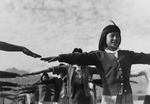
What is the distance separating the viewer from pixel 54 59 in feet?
15.3

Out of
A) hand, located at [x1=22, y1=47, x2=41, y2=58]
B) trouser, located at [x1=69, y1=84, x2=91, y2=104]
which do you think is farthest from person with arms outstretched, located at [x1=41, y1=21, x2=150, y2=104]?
trouser, located at [x1=69, y1=84, x2=91, y2=104]

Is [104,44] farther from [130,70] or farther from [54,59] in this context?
[54,59]

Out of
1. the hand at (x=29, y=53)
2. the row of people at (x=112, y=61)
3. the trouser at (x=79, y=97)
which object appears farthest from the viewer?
the trouser at (x=79, y=97)

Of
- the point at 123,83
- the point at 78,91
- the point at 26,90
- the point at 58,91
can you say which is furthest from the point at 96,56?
the point at 26,90

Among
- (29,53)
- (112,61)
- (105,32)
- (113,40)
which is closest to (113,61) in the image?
(112,61)

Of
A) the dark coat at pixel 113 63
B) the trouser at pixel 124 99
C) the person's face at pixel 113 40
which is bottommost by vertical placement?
the trouser at pixel 124 99

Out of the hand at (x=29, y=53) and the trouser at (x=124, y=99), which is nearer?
the trouser at (x=124, y=99)

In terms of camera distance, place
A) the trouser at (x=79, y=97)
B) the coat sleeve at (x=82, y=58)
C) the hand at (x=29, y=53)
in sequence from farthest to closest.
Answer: the trouser at (x=79, y=97) < the hand at (x=29, y=53) < the coat sleeve at (x=82, y=58)

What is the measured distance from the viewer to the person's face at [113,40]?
5052 millimetres

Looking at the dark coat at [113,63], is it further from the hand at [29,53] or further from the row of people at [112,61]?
the hand at [29,53]

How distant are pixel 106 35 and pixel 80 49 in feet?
12.0

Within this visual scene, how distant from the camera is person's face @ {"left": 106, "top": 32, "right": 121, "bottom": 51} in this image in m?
5.05

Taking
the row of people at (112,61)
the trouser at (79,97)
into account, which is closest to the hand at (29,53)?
the row of people at (112,61)

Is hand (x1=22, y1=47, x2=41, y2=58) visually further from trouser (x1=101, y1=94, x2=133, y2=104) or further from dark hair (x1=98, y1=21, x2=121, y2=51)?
trouser (x1=101, y1=94, x2=133, y2=104)
